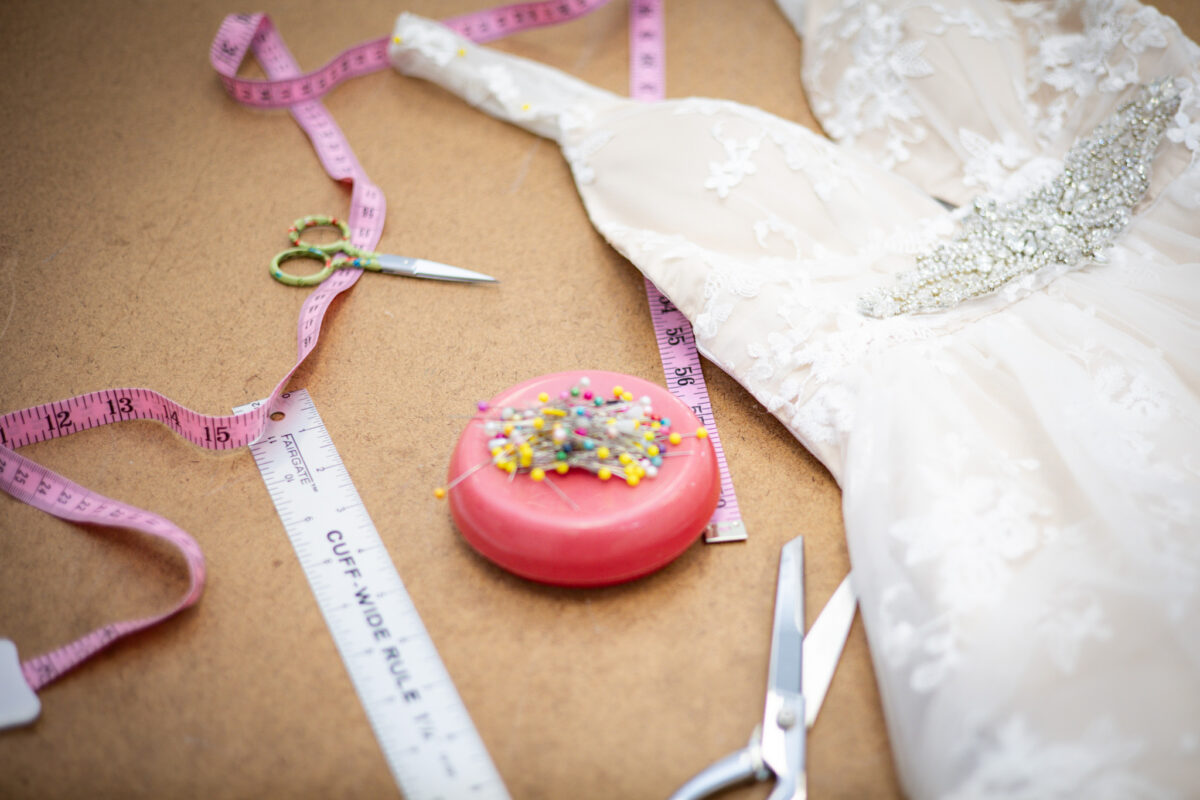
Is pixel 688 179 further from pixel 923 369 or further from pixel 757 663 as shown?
pixel 757 663

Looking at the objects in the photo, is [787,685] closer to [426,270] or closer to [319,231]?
[426,270]

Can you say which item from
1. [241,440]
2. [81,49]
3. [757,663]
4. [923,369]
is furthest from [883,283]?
[81,49]

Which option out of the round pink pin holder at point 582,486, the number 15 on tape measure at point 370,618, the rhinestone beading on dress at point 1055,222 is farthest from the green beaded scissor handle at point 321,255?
the rhinestone beading on dress at point 1055,222

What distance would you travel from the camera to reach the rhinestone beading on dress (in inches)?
66.2

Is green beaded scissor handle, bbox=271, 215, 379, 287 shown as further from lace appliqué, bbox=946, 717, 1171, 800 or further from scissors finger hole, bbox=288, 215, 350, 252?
lace appliqué, bbox=946, 717, 1171, 800

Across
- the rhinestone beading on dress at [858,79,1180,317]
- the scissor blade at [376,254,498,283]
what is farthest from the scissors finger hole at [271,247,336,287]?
the rhinestone beading on dress at [858,79,1180,317]

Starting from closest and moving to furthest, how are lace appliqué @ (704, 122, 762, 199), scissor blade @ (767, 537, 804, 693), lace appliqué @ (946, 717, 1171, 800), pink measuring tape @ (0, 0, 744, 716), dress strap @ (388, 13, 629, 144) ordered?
1. lace appliqué @ (946, 717, 1171, 800)
2. scissor blade @ (767, 537, 804, 693)
3. pink measuring tape @ (0, 0, 744, 716)
4. lace appliqué @ (704, 122, 762, 199)
5. dress strap @ (388, 13, 629, 144)

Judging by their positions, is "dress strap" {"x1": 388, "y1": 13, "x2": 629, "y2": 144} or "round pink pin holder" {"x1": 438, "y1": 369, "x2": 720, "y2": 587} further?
"dress strap" {"x1": 388, "y1": 13, "x2": 629, "y2": 144}

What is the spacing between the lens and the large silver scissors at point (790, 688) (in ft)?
4.00

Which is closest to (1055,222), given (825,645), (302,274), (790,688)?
(825,645)

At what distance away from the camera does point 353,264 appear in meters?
1.99

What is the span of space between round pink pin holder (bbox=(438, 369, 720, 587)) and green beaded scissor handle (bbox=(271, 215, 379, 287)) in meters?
0.68

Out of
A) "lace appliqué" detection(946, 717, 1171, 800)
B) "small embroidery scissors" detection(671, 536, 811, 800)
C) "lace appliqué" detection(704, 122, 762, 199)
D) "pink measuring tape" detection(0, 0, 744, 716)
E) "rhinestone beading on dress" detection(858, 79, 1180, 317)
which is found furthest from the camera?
"lace appliqué" detection(704, 122, 762, 199)

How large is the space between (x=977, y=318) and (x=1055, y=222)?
308mm
